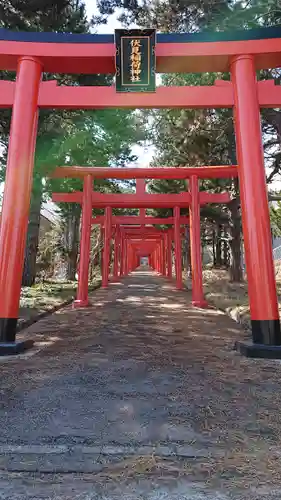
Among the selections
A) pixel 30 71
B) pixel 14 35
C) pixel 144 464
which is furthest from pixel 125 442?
pixel 14 35

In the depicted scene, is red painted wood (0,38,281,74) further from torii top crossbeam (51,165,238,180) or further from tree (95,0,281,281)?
torii top crossbeam (51,165,238,180)

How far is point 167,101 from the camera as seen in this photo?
463 centimetres

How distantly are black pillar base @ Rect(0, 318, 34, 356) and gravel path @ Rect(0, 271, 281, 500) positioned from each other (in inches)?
6.7

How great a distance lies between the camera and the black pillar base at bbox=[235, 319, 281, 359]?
3.89 m

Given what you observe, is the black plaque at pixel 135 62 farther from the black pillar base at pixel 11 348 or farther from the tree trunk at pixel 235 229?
the tree trunk at pixel 235 229

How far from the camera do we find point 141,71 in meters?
4.57

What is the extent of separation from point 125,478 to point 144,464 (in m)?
0.15

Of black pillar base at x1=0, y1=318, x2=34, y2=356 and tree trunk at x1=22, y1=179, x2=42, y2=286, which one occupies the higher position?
tree trunk at x1=22, y1=179, x2=42, y2=286

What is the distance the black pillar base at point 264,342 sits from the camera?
3.89 m

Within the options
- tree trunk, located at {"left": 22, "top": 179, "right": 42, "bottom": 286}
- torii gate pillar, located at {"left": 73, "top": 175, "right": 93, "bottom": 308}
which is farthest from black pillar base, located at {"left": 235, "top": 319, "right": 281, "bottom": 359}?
tree trunk, located at {"left": 22, "top": 179, "right": 42, "bottom": 286}

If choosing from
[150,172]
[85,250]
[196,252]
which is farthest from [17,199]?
[196,252]

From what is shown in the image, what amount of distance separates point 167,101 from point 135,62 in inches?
26.3

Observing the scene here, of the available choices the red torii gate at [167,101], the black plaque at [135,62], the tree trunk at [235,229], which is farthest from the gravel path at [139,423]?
the tree trunk at [235,229]

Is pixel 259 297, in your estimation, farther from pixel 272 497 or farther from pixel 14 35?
pixel 14 35
